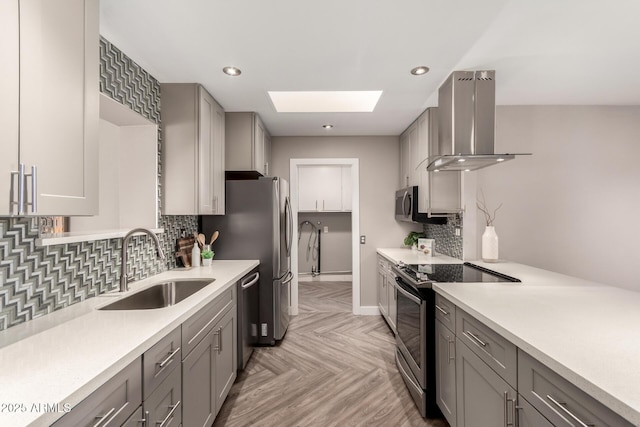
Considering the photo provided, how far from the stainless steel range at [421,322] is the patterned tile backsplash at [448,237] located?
0.59m

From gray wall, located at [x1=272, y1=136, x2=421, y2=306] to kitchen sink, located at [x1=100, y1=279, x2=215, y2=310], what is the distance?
7.18 ft

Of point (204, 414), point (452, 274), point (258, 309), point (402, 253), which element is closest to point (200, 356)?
point (204, 414)

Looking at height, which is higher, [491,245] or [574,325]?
[491,245]

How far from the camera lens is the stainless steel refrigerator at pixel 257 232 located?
9.41 ft

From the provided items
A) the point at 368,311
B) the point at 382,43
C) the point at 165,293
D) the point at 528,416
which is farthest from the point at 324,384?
the point at 382,43

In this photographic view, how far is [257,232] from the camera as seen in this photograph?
9.44 feet

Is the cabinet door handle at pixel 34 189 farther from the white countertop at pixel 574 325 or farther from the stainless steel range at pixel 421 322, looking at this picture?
the stainless steel range at pixel 421 322

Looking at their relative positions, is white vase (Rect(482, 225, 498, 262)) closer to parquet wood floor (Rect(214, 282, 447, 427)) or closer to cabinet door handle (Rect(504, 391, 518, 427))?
parquet wood floor (Rect(214, 282, 447, 427))

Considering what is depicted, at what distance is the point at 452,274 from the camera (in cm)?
223

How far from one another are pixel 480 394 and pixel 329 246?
181 inches

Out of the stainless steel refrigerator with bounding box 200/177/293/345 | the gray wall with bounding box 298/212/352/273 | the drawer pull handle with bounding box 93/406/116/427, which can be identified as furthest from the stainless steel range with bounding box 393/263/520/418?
the gray wall with bounding box 298/212/352/273

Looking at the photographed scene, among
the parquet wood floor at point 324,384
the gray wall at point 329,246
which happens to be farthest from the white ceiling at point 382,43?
the gray wall at point 329,246

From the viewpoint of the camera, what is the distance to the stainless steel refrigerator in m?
2.87

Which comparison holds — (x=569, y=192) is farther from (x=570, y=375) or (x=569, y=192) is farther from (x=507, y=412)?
(x=570, y=375)
